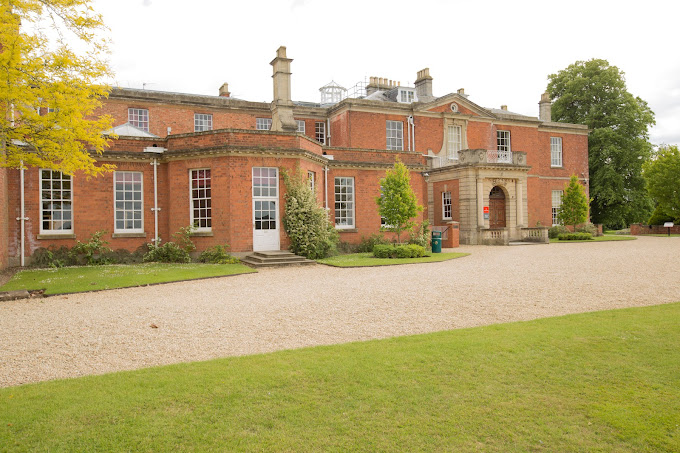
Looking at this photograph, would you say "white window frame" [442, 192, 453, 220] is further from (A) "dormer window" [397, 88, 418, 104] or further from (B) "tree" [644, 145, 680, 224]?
(B) "tree" [644, 145, 680, 224]

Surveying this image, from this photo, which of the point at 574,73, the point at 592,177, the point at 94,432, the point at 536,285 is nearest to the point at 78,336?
the point at 94,432

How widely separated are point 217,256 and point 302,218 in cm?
334

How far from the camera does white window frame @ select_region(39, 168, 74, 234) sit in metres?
15.8

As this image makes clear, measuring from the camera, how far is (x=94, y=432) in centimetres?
335

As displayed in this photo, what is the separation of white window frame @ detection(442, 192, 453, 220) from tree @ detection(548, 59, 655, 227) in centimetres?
1660

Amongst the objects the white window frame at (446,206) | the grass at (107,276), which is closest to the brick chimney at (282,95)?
the grass at (107,276)

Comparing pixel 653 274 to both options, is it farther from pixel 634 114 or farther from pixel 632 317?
pixel 634 114

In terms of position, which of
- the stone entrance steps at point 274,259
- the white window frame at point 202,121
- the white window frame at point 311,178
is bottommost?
the stone entrance steps at point 274,259

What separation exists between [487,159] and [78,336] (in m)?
23.8

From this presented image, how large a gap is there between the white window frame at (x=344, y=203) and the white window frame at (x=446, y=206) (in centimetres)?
814

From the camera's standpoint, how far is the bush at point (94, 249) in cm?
1582

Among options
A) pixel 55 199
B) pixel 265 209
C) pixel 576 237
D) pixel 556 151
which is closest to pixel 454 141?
pixel 576 237

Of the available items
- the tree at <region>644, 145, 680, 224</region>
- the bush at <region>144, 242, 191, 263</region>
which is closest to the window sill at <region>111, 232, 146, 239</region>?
the bush at <region>144, 242, 191, 263</region>

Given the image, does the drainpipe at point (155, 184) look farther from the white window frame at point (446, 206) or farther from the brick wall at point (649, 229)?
the brick wall at point (649, 229)
